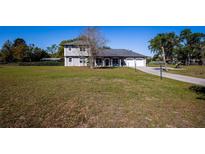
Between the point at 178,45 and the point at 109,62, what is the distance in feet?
119

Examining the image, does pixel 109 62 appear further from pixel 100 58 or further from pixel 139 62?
pixel 139 62

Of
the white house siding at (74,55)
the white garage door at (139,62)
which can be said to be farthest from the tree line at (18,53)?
the white garage door at (139,62)

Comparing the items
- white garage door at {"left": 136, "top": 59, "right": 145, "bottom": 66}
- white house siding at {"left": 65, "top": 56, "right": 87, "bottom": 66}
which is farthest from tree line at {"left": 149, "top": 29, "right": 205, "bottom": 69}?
white house siding at {"left": 65, "top": 56, "right": 87, "bottom": 66}

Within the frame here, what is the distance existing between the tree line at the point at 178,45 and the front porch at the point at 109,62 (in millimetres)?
23863

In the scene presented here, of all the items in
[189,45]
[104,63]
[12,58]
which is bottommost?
[104,63]

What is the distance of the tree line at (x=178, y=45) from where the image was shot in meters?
50.6

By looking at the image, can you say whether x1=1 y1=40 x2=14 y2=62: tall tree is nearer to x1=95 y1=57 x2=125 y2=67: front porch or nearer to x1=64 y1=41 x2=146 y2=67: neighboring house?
x1=64 y1=41 x2=146 y2=67: neighboring house

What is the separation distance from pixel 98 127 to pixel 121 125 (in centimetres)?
61

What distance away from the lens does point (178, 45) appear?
176 ft

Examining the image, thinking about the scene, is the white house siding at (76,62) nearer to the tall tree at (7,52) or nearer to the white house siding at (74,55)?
the white house siding at (74,55)

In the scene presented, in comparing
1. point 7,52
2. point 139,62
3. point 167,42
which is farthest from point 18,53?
point 167,42

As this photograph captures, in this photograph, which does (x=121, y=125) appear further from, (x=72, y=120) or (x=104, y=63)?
(x=104, y=63)
